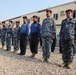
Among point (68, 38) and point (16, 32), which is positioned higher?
point (16, 32)

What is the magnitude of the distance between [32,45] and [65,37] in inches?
96.4

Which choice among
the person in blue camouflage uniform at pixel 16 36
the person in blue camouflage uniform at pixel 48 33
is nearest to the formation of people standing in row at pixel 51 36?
the person in blue camouflage uniform at pixel 48 33

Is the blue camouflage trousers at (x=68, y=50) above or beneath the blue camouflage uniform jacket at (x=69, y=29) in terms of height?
beneath

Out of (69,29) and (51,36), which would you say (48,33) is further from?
(69,29)

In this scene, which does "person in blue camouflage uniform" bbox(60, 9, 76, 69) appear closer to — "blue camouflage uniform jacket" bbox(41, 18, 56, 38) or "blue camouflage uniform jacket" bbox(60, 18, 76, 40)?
"blue camouflage uniform jacket" bbox(60, 18, 76, 40)

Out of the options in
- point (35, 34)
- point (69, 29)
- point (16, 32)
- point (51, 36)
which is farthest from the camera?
point (16, 32)

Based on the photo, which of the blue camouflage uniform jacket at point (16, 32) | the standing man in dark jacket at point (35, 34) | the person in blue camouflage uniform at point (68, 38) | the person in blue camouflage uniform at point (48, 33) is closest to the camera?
the person in blue camouflage uniform at point (68, 38)

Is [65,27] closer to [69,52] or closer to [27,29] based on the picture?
[69,52]

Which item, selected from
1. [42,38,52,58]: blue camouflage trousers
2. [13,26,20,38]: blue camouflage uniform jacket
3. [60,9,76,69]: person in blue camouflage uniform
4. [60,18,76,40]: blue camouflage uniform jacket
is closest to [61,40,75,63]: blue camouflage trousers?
[60,9,76,69]: person in blue camouflage uniform

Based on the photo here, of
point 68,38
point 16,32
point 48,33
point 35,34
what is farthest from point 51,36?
point 16,32

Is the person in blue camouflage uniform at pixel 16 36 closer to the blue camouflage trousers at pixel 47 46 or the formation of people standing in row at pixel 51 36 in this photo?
the formation of people standing in row at pixel 51 36

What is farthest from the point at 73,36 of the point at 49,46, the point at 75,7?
the point at 75,7

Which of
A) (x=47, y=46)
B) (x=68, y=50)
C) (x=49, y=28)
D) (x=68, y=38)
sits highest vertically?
(x=49, y=28)

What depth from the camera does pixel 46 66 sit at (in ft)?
24.7
